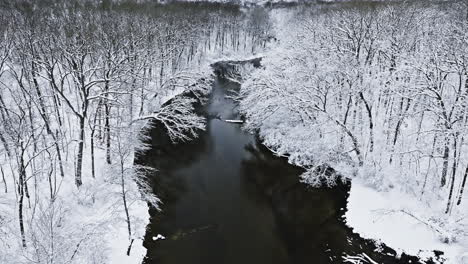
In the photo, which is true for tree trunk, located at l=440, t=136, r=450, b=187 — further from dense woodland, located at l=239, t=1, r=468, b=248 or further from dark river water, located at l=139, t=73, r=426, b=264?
dark river water, located at l=139, t=73, r=426, b=264

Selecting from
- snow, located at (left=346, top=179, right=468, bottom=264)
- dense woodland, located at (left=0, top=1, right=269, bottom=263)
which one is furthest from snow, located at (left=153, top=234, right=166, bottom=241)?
snow, located at (left=346, top=179, right=468, bottom=264)

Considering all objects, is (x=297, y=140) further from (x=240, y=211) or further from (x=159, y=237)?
(x=159, y=237)

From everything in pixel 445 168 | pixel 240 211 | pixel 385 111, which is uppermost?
pixel 385 111

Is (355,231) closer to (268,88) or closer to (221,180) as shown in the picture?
(221,180)

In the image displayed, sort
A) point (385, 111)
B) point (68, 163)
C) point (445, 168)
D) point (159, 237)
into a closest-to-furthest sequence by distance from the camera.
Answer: point (159, 237) → point (445, 168) → point (68, 163) → point (385, 111)

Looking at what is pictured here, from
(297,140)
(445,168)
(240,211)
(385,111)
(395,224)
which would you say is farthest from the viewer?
(385,111)

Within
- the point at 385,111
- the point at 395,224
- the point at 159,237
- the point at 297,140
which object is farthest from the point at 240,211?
the point at 385,111
